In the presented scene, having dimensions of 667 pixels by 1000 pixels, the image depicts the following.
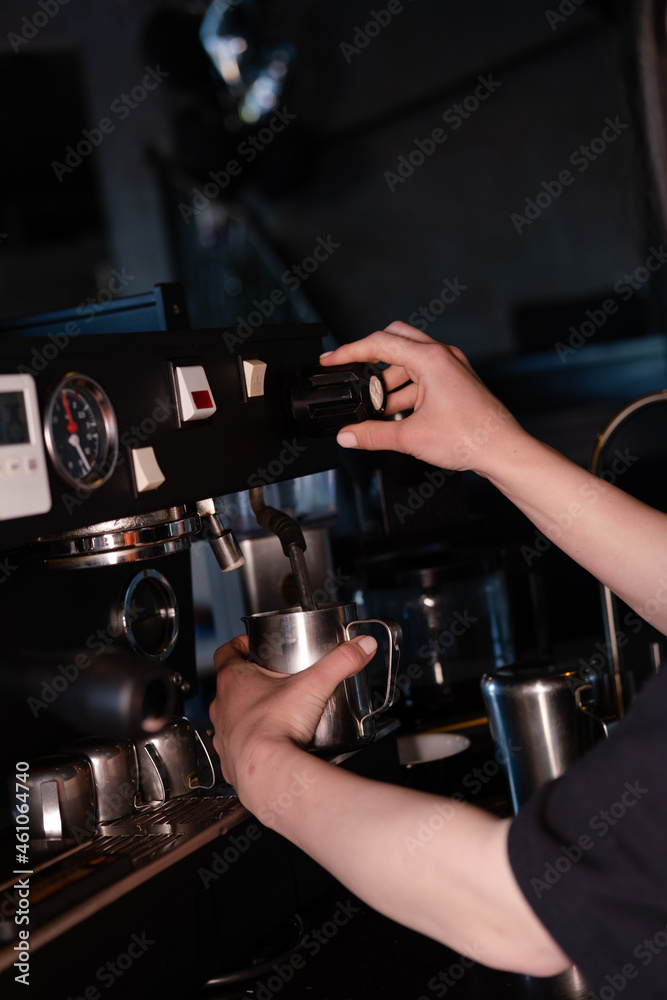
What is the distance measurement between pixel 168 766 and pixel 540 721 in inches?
16.2

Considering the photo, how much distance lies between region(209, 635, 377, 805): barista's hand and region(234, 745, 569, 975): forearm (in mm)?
31

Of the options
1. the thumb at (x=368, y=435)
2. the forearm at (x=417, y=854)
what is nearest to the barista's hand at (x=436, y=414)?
the thumb at (x=368, y=435)

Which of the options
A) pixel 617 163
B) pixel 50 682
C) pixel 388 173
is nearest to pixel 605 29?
pixel 617 163

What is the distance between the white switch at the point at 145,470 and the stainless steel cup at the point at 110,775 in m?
0.25

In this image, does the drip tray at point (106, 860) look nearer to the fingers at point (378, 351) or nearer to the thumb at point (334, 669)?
the thumb at point (334, 669)

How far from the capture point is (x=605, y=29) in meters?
3.60

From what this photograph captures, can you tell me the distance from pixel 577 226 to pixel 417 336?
10.5 feet

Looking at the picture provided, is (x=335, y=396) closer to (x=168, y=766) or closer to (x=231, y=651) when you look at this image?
(x=231, y=651)

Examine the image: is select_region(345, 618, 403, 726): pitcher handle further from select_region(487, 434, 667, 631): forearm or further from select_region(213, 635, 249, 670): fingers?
select_region(487, 434, 667, 631): forearm

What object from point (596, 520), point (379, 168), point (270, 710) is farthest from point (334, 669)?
point (379, 168)

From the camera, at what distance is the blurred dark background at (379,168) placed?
12.4 feet

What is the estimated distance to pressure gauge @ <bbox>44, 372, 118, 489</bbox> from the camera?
70 cm

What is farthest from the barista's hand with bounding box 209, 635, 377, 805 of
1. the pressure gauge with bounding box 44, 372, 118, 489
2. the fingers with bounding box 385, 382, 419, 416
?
the fingers with bounding box 385, 382, 419, 416

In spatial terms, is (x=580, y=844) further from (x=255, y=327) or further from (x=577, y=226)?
(x=577, y=226)
